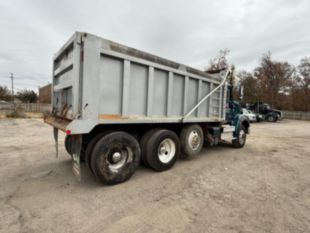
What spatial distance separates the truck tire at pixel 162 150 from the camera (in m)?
3.86

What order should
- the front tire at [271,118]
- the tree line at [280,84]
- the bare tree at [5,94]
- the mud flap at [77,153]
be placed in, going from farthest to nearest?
the bare tree at [5,94] < the tree line at [280,84] < the front tire at [271,118] < the mud flap at [77,153]

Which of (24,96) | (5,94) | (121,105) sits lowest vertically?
(121,105)

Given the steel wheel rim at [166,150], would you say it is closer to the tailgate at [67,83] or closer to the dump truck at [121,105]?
the dump truck at [121,105]

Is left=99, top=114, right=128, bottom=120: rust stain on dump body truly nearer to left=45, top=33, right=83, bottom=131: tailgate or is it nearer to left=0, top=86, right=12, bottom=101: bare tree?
left=45, top=33, right=83, bottom=131: tailgate

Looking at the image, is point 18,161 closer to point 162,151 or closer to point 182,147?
point 162,151

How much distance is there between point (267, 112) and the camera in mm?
21547

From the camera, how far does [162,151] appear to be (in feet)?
13.8

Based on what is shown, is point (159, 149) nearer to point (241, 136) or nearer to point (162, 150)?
point (162, 150)

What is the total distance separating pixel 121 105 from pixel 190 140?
2449mm

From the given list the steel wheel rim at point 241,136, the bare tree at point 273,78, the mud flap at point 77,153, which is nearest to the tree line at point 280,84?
the bare tree at point 273,78

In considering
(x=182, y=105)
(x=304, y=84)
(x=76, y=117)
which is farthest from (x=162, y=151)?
(x=304, y=84)

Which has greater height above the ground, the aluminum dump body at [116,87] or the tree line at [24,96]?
the tree line at [24,96]

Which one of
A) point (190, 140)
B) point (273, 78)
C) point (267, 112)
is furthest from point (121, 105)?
point (273, 78)

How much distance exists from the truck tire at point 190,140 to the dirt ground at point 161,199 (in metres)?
0.37
